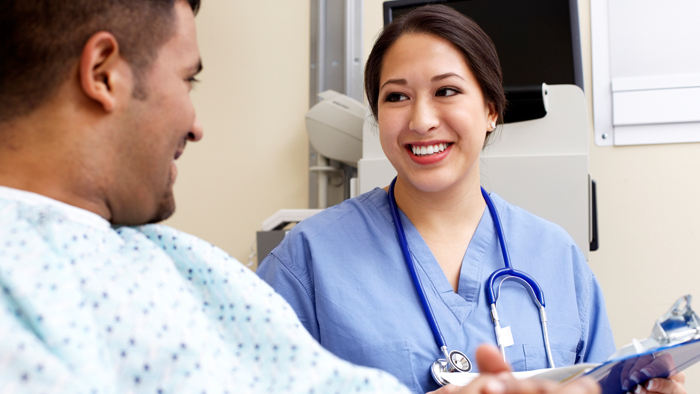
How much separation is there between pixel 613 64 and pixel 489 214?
36.0 inches

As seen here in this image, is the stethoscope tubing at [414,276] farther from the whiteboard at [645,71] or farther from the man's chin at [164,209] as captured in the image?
the whiteboard at [645,71]

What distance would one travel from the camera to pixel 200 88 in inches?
81.0

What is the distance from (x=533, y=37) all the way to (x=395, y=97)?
619mm

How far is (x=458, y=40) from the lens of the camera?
0.96 metres

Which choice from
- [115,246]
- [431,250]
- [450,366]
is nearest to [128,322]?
[115,246]

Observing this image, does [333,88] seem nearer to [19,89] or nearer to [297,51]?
[297,51]

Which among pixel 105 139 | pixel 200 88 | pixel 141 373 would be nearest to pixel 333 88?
pixel 200 88

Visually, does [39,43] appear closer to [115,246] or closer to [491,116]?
[115,246]

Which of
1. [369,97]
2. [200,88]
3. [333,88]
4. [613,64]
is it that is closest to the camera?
[369,97]

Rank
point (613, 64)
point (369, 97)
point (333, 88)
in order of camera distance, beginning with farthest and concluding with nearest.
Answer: point (333, 88) → point (613, 64) → point (369, 97)

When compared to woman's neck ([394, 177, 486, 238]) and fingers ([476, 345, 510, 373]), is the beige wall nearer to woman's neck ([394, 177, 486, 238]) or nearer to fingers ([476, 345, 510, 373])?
woman's neck ([394, 177, 486, 238])

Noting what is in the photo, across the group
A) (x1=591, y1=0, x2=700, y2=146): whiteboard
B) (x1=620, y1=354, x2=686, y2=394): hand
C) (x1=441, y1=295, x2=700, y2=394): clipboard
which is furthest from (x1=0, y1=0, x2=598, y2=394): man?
(x1=591, y1=0, x2=700, y2=146): whiteboard

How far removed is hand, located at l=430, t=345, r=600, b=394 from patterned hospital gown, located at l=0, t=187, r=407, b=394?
81 millimetres

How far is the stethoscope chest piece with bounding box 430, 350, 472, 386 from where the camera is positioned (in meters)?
0.78
